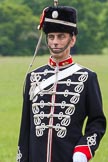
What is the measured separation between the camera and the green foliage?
229 ft

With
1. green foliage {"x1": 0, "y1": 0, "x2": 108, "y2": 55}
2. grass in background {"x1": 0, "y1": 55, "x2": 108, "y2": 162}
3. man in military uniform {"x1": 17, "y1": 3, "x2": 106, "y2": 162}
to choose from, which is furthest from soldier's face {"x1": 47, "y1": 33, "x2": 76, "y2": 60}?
green foliage {"x1": 0, "y1": 0, "x2": 108, "y2": 55}

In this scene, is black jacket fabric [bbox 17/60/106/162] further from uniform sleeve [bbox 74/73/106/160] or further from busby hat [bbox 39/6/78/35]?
busby hat [bbox 39/6/78/35]

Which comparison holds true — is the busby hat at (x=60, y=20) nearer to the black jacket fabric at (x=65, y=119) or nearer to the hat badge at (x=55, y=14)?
the hat badge at (x=55, y=14)

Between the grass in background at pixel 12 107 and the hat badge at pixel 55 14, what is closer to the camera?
the hat badge at pixel 55 14

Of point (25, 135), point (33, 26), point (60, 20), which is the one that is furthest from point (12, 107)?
point (33, 26)

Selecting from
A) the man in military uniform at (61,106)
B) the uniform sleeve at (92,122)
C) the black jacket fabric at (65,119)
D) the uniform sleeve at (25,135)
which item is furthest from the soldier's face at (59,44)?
the uniform sleeve at (25,135)

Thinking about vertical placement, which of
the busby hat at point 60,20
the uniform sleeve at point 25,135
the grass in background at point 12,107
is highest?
the busby hat at point 60,20

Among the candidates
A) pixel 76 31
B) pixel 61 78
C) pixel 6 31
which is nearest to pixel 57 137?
pixel 61 78

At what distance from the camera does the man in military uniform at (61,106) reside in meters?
4.18

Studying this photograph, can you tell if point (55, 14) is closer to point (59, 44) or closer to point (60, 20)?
point (60, 20)

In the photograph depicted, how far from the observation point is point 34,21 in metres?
71.5

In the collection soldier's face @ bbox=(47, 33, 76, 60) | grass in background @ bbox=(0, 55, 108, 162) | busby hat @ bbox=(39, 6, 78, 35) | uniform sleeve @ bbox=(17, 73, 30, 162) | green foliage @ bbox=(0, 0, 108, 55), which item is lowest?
green foliage @ bbox=(0, 0, 108, 55)

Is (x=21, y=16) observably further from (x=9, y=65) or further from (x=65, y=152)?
(x=65, y=152)

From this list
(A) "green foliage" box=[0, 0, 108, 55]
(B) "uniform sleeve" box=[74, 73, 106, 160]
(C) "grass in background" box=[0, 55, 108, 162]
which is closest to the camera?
(B) "uniform sleeve" box=[74, 73, 106, 160]
